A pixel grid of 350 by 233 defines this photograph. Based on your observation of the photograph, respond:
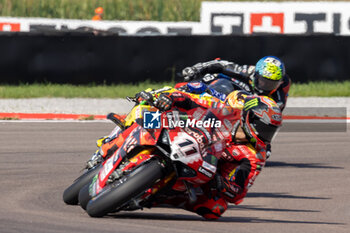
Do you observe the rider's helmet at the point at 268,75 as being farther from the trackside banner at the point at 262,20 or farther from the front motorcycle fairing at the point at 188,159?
the trackside banner at the point at 262,20

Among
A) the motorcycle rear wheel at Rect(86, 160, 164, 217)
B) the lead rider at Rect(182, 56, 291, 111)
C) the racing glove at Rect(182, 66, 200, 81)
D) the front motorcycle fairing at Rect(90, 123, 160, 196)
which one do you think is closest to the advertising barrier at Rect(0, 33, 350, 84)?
the lead rider at Rect(182, 56, 291, 111)

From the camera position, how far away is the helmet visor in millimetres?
8695

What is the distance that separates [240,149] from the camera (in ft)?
25.2

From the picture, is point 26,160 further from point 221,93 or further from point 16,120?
point 16,120

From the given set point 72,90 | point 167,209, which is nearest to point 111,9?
point 72,90

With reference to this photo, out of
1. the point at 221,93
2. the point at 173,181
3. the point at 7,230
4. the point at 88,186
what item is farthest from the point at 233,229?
the point at 221,93

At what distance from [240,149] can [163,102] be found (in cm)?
126

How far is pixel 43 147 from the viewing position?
12453mm

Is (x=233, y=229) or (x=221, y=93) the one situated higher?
(x=221, y=93)

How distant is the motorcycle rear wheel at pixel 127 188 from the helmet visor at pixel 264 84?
2.24 m

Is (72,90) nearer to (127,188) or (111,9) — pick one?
(127,188)

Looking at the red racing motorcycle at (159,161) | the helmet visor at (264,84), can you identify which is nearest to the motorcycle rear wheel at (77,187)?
the red racing motorcycle at (159,161)

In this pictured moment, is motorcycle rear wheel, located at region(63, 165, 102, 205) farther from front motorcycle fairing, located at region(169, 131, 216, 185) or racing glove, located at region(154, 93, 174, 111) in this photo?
racing glove, located at region(154, 93, 174, 111)

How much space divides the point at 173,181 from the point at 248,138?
3.16 ft
